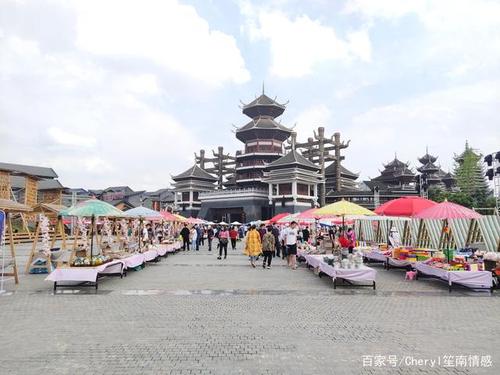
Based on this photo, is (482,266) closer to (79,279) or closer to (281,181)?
(79,279)

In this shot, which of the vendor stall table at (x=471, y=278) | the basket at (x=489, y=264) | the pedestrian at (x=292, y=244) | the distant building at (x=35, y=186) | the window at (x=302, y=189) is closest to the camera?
the vendor stall table at (x=471, y=278)

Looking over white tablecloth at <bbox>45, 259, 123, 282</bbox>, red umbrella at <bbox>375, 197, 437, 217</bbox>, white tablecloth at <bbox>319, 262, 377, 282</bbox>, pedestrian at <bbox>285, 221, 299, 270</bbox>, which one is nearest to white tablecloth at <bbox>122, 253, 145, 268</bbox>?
white tablecloth at <bbox>45, 259, 123, 282</bbox>

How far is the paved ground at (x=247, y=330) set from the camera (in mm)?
4945

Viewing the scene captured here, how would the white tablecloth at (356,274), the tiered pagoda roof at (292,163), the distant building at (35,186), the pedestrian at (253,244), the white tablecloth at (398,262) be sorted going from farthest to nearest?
1. the tiered pagoda roof at (292,163)
2. the distant building at (35,186)
3. the pedestrian at (253,244)
4. the white tablecloth at (398,262)
5. the white tablecloth at (356,274)

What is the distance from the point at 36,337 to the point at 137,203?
7964cm

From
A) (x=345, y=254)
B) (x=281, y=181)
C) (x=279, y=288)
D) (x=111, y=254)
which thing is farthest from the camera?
(x=281, y=181)

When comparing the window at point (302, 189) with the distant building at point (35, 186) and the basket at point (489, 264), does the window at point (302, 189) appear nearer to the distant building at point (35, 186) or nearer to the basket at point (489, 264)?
the distant building at point (35, 186)

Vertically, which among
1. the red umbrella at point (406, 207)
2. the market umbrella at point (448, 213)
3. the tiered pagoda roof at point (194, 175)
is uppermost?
the tiered pagoda roof at point (194, 175)

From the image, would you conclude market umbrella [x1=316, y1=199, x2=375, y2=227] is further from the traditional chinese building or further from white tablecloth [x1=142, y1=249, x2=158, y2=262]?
the traditional chinese building

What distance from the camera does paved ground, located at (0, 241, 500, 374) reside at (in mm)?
4945

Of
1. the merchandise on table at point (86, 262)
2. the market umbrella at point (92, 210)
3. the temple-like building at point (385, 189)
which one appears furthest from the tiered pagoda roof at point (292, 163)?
the merchandise on table at point (86, 262)

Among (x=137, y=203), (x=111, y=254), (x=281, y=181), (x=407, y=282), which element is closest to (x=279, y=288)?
(x=407, y=282)

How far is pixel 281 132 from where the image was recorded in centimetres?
5878

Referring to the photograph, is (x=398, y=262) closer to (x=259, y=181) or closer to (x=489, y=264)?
(x=489, y=264)
